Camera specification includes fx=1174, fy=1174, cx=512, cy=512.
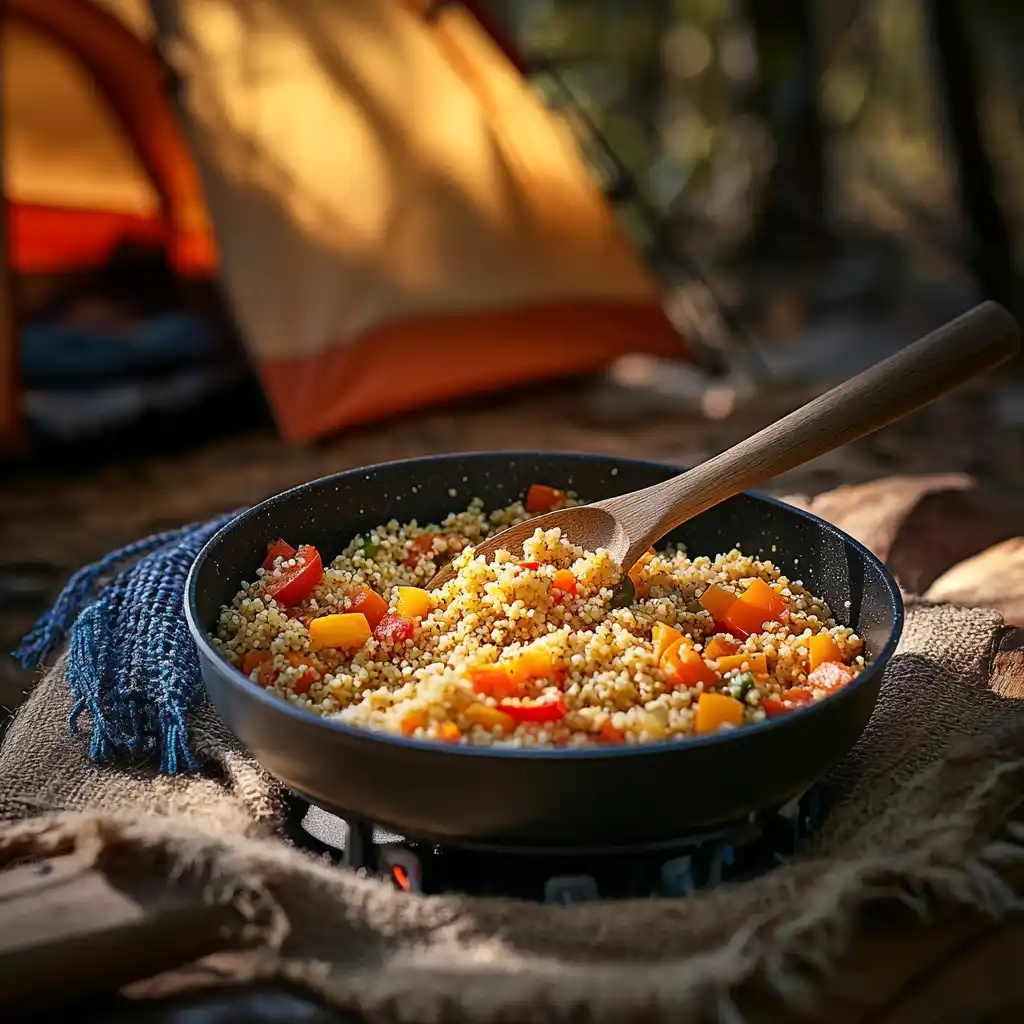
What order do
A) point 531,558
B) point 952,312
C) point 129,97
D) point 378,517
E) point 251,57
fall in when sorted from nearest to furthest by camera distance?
point 531,558
point 378,517
point 251,57
point 129,97
point 952,312

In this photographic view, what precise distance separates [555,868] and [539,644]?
27cm

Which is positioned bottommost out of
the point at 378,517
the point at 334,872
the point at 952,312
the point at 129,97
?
the point at 952,312

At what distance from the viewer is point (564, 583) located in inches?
62.5

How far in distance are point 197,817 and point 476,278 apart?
8.55 feet

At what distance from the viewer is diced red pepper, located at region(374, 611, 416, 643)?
154 cm

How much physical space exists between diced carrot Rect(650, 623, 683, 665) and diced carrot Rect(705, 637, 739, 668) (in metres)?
0.04

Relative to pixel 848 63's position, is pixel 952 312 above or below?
below

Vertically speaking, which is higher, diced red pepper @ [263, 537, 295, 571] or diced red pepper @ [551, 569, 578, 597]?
diced red pepper @ [551, 569, 578, 597]

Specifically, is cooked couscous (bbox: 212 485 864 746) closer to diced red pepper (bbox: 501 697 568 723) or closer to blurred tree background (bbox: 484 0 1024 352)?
diced red pepper (bbox: 501 697 568 723)

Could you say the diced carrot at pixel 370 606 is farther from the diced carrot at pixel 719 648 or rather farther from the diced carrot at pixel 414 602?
the diced carrot at pixel 719 648

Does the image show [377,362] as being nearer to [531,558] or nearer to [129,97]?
[129,97]

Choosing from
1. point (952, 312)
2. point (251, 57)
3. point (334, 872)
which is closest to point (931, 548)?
point (334, 872)

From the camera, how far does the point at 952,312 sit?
5270 millimetres

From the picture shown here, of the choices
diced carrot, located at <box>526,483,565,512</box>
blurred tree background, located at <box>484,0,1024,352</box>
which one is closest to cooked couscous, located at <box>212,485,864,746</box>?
diced carrot, located at <box>526,483,565,512</box>
